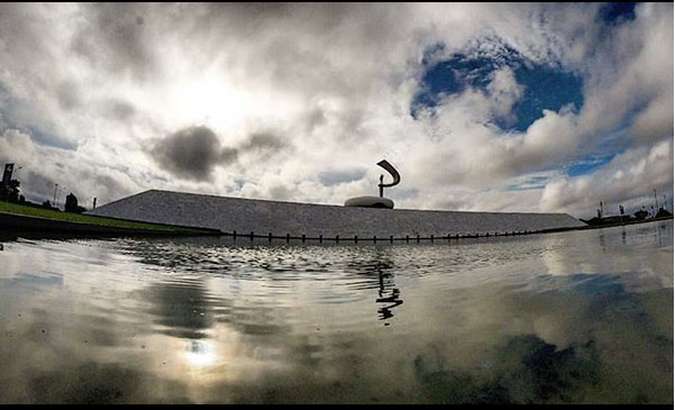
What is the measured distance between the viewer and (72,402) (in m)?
3.15

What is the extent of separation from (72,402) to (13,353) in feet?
5.61

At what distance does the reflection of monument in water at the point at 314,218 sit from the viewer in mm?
48875

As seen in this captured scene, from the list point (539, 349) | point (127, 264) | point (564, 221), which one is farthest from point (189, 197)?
point (564, 221)

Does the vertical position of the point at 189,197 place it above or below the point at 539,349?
above

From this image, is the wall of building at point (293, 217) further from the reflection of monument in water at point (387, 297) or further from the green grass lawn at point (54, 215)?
the reflection of monument in water at point (387, 297)

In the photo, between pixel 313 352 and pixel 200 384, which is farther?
pixel 313 352

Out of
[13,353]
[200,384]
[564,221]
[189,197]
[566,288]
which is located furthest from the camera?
[564,221]

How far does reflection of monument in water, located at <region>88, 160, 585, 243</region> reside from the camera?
48875 millimetres

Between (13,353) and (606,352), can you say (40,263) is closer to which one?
(13,353)

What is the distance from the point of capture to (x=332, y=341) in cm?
495

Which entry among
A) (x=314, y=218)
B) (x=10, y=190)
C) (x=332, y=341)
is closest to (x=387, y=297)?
(x=332, y=341)

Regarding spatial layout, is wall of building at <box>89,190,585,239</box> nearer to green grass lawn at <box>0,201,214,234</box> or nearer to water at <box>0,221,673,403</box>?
green grass lawn at <box>0,201,214,234</box>

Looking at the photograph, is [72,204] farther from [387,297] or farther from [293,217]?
[387,297]

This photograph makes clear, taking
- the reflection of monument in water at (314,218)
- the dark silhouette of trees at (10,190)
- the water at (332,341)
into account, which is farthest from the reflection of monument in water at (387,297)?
the dark silhouette of trees at (10,190)
